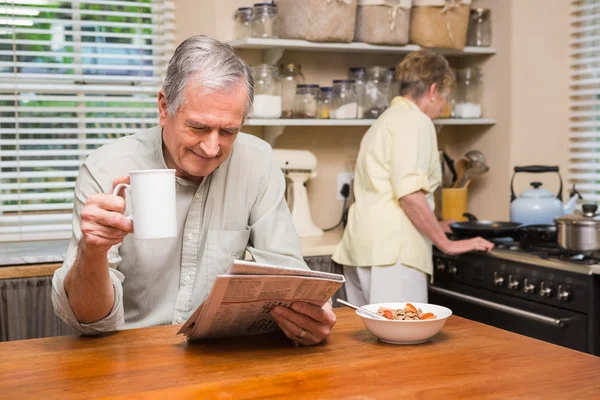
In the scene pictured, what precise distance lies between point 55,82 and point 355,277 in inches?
62.6

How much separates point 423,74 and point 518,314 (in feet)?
3.48

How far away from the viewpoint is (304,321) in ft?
5.39

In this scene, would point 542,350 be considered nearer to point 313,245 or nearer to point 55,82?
point 313,245

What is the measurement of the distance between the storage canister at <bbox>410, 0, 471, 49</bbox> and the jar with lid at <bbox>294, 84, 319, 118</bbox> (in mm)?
580

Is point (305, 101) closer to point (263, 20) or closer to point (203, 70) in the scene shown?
point (263, 20)

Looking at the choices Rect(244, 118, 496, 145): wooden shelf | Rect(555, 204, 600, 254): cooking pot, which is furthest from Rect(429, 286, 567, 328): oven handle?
Rect(244, 118, 496, 145): wooden shelf

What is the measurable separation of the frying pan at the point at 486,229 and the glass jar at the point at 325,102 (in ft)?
2.50

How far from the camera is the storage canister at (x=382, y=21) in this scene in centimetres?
353

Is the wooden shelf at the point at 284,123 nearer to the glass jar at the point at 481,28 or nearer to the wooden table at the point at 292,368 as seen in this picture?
the glass jar at the point at 481,28

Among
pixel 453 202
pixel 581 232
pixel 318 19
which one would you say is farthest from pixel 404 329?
pixel 453 202

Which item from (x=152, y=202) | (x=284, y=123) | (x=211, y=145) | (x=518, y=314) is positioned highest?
(x=284, y=123)

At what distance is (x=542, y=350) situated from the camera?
1.61 metres

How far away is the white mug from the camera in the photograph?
53.6 inches

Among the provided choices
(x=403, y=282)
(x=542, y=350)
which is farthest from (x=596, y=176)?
(x=542, y=350)
